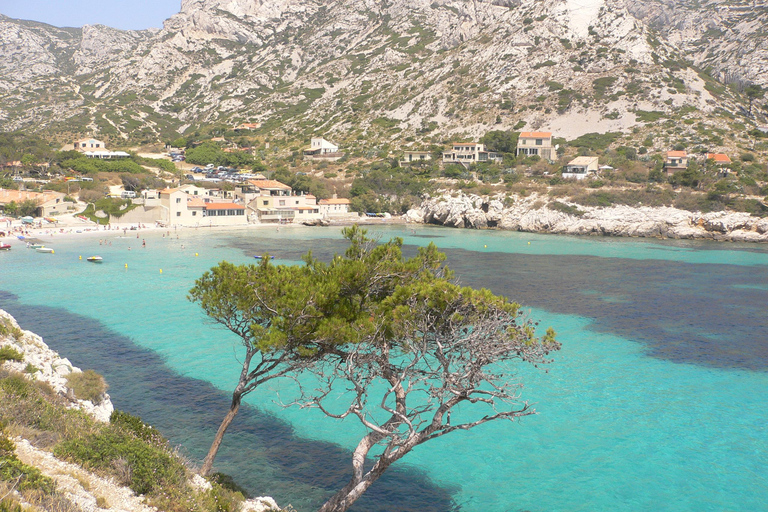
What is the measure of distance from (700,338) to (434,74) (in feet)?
402

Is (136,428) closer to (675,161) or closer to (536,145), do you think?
(675,161)

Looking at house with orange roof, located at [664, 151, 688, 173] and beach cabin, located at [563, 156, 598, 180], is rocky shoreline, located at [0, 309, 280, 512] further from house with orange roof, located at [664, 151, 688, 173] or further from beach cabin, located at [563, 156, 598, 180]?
house with orange roof, located at [664, 151, 688, 173]

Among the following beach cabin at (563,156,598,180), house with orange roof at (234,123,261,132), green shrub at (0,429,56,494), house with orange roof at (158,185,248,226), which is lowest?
green shrub at (0,429,56,494)

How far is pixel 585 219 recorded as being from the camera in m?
77.8

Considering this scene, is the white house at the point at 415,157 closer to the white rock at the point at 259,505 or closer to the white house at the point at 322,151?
the white house at the point at 322,151

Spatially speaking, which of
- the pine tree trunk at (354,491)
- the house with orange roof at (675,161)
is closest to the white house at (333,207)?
the house with orange roof at (675,161)

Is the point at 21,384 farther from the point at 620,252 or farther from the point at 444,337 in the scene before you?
the point at 620,252

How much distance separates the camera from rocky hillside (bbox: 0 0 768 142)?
116750mm

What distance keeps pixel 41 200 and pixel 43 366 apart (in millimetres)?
69092

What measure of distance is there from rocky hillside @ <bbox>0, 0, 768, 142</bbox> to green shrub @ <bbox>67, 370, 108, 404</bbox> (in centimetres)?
10949

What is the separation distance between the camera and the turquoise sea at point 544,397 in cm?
1419

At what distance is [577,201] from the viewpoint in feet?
264

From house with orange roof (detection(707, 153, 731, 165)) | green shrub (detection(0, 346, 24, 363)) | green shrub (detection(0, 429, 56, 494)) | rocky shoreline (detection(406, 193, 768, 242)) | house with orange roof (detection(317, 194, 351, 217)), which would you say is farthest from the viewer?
house with orange roof (detection(317, 194, 351, 217))

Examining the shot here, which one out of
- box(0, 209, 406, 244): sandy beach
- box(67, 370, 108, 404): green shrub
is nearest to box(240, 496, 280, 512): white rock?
box(67, 370, 108, 404): green shrub
